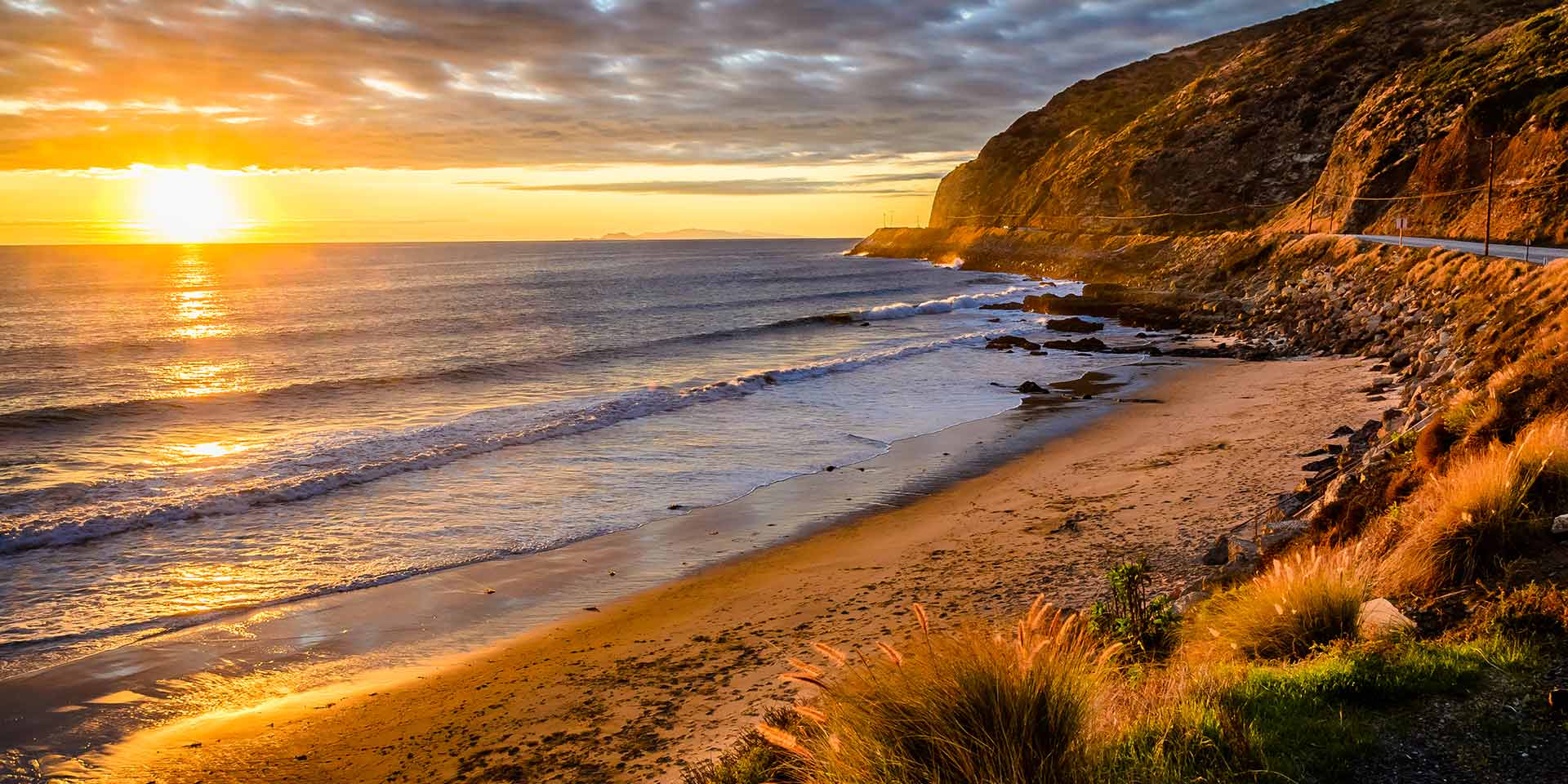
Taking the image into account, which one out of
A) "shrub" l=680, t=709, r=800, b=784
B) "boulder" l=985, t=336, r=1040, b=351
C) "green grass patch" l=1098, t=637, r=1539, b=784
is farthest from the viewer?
"boulder" l=985, t=336, r=1040, b=351

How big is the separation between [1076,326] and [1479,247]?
15.6m

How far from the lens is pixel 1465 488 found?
20.1 feet

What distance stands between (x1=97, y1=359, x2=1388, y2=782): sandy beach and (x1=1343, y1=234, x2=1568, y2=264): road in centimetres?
971

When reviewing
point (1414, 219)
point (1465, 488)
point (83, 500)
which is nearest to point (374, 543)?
point (83, 500)

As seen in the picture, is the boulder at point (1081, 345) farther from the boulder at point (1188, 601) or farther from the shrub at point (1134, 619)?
the shrub at point (1134, 619)

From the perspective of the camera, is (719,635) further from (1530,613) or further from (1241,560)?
(1530,613)

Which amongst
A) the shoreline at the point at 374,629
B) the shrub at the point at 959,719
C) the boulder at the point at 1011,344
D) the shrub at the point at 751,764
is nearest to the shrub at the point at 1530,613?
the shrub at the point at 959,719

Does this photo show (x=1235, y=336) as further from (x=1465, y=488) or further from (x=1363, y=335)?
(x=1465, y=488)

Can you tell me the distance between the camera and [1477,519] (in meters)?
5.81

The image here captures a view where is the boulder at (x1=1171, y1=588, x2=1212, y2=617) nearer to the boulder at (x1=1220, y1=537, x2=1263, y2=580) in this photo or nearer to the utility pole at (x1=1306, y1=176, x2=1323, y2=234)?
the boulder at (x1=1220, y1=537, x2=1263, y2=580)

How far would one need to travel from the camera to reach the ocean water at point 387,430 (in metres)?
12.1

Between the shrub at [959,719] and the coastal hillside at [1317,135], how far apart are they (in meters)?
24.6

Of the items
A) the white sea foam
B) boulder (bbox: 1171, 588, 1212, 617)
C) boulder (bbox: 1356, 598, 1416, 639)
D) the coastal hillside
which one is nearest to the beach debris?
boulder (bbox: 1356, 598, 1416, 639)

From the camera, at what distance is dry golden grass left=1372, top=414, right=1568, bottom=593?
5734mm
